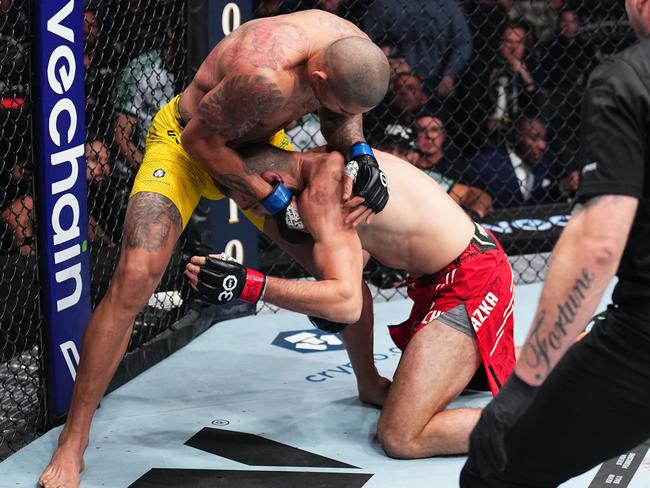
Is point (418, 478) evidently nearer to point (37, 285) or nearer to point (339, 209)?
point (339, 209)

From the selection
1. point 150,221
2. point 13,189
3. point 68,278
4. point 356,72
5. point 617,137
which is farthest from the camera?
point 13,189

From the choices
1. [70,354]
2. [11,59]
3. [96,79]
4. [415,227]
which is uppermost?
[11,59]

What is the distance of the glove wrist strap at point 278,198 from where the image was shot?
2.36 m

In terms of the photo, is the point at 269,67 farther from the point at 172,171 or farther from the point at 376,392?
the point at 376,392

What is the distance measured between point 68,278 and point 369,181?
84 cm

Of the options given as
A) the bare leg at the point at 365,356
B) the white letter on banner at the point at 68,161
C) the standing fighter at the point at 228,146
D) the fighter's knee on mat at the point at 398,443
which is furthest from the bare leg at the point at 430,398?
the white letter on banner at the point at 68,161

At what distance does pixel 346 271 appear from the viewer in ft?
7.60

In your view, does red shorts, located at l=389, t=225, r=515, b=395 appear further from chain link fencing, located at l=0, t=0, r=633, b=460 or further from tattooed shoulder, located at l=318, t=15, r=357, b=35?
chain link fencing, located at l=0, t=0, r=633, b=460

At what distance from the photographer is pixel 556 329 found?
4.51 ft

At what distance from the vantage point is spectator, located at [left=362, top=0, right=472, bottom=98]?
3994mm

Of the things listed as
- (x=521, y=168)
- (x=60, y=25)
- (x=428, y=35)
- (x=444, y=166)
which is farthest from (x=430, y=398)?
(x=521, y=168)

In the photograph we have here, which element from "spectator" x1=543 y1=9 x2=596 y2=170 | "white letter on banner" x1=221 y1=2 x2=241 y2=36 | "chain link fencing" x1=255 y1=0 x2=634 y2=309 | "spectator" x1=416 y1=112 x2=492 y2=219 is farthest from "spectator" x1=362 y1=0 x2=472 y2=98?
"white letter on banner" x1=221 y1=2 x2=241 y2=36

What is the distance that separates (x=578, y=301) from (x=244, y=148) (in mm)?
1270

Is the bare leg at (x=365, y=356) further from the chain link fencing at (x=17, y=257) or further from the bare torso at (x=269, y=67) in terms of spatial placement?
the chain link fencing at (x=17, y=257)
